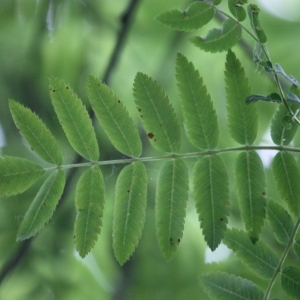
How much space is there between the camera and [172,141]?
0.58m

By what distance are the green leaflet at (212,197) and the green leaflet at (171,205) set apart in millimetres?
18

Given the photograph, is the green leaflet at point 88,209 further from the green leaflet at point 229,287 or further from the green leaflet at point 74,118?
the green leaflet at point 229,287

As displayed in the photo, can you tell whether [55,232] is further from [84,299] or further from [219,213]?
[219,213]

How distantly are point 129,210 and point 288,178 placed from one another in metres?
0.21

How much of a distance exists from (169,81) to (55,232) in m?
0.49

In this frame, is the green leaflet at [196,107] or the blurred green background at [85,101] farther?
the blurred green background at [85,101]

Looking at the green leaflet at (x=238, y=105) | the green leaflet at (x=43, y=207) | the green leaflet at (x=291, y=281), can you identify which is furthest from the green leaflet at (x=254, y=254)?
the green leaflet at (x=43, y=207)

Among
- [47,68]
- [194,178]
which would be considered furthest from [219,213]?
[47,68]

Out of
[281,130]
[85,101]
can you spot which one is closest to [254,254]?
[281,130]

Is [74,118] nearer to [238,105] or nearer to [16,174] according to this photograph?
[16,174]

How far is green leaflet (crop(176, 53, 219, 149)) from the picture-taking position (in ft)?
1.81

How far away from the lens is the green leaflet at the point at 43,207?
1.74ft

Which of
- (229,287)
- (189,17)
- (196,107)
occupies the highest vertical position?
(189,17)

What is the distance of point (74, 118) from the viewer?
56 centimetres
